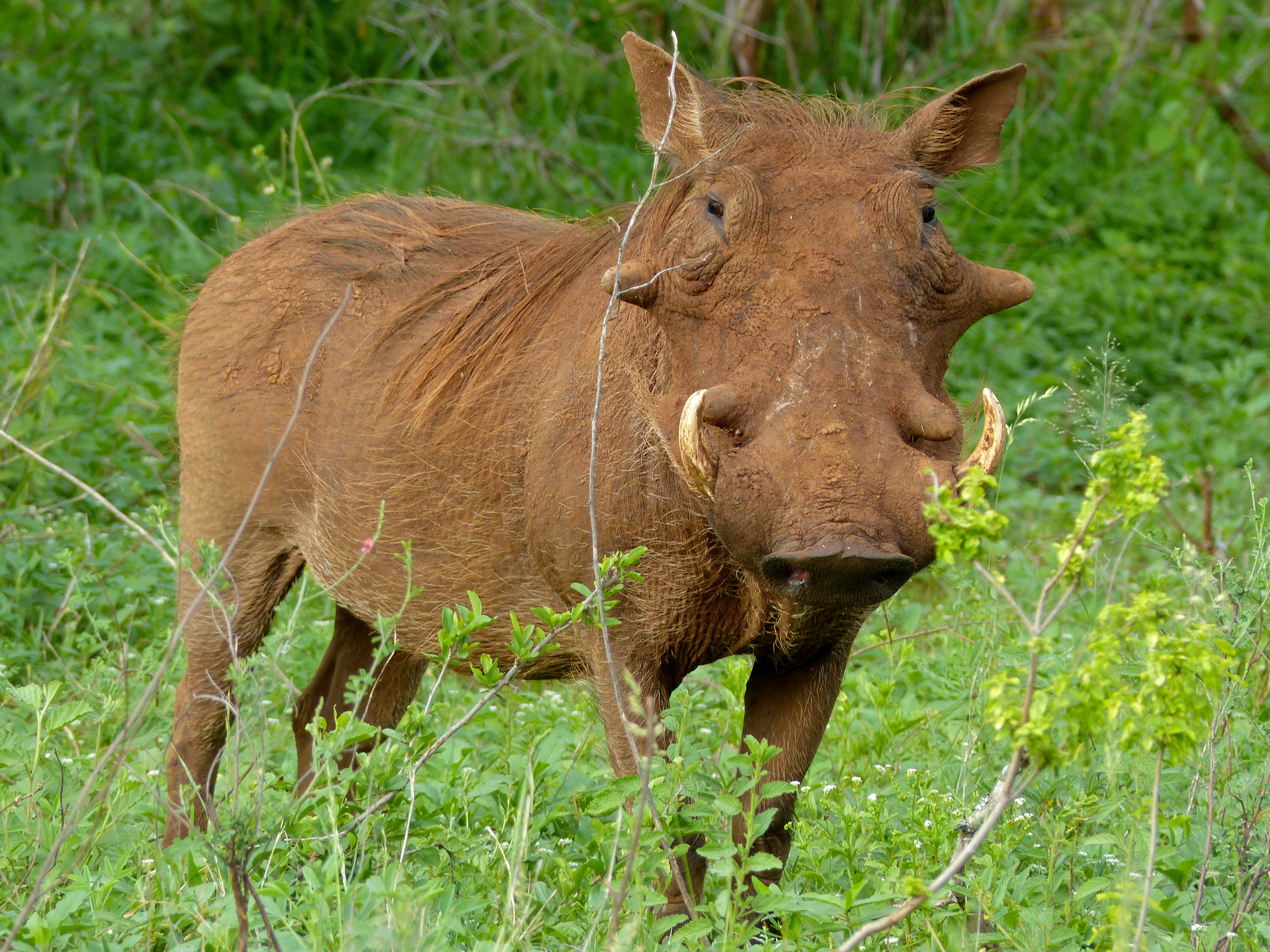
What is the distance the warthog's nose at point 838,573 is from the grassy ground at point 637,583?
0.87ft

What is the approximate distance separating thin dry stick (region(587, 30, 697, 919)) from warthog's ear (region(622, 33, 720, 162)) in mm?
11

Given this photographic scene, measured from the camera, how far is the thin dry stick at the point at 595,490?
231 centimetres

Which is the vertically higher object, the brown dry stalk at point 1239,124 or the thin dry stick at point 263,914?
the thin dry stick at point 263,914

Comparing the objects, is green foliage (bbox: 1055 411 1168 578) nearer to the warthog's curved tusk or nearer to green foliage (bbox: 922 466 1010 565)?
green foliage (bbox: 922 466 1010 565)

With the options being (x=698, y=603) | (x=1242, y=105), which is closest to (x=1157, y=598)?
(x=698, y=603)

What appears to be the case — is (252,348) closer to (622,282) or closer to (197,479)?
(197,479)

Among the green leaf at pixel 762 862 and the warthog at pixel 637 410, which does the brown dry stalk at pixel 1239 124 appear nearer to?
the warthog at pixel 637 410

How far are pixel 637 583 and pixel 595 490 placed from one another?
0.59ft

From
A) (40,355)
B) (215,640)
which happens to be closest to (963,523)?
Result: (215,640)

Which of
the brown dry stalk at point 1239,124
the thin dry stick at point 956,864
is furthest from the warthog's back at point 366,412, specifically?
the brown dry stalk at point 1239,124

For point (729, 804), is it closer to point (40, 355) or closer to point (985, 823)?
point (985, 823)

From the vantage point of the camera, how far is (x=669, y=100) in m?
2.71

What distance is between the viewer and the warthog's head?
2.09m

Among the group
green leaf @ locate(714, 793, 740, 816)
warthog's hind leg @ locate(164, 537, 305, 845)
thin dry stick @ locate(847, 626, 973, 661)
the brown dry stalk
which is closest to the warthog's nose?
green leaf @ locate(714, 793, 740, 816)
